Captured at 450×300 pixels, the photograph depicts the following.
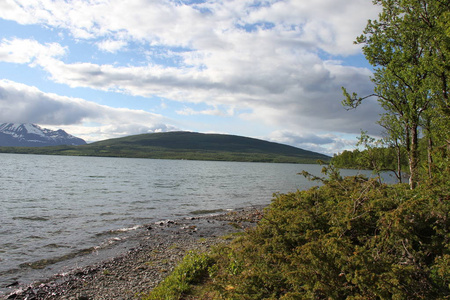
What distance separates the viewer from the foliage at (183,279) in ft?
32.2

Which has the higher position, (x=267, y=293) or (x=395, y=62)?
(x=395, y=62)

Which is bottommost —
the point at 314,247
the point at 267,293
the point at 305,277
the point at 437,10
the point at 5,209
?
the point at 5,209

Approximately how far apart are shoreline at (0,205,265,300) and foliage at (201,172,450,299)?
12.1 feet

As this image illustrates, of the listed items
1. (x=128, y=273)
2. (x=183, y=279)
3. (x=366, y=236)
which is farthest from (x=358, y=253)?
(x=128, y=273)

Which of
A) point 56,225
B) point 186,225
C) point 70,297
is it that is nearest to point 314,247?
point 70,297

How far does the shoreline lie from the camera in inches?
454

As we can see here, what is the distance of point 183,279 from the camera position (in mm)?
10797

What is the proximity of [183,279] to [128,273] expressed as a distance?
400cm

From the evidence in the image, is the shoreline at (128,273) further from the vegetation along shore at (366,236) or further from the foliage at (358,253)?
the foliage at (358,253)

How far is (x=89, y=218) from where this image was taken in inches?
1048

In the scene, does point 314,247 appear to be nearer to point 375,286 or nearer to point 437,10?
point 375,286

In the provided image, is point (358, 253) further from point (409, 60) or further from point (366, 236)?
point (409, 60)

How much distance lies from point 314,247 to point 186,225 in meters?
19.9

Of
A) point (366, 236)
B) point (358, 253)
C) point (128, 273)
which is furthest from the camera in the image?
point (128, 273)
